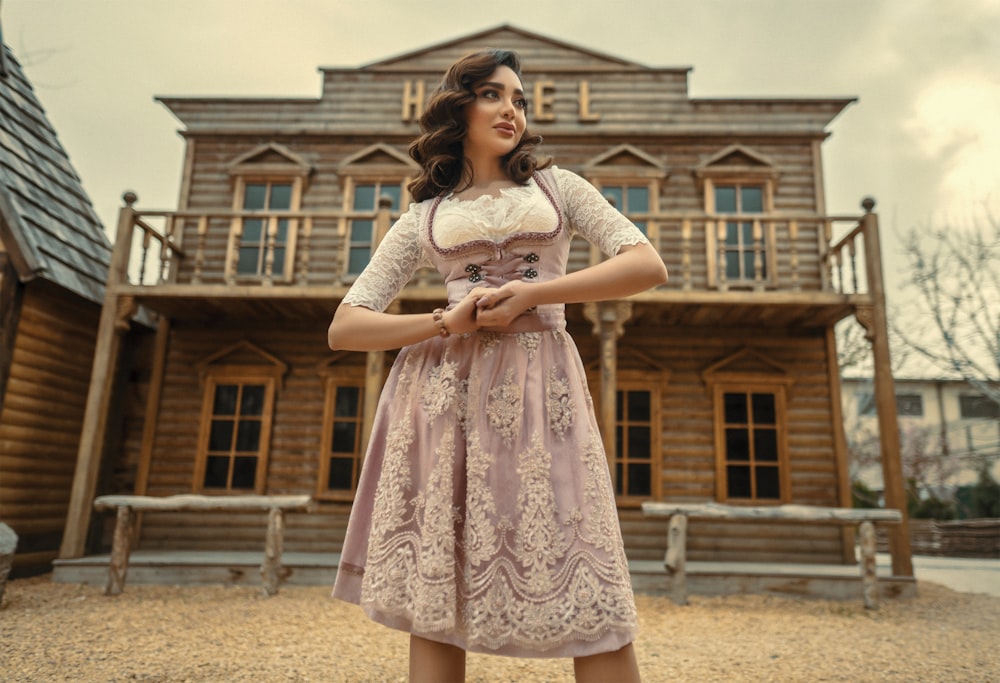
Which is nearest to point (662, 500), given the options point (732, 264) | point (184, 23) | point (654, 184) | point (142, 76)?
point (732, 264)

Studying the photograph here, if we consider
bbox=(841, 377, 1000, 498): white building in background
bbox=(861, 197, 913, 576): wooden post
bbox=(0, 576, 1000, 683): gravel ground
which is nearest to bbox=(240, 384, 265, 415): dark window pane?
bbox=(0, 576, 1000, 683): gravel ground

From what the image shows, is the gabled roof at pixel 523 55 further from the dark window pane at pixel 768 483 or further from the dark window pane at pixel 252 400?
the dark window pane at pixel 768 483

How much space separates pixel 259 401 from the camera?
823 centimetres

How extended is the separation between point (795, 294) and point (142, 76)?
11165mm

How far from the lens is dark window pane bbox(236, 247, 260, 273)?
8602 millimetres

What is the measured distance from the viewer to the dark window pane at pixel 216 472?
799 cm

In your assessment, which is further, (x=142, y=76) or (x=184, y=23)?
(x=142, y=76)

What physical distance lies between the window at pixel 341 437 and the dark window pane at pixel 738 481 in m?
→ 4.70

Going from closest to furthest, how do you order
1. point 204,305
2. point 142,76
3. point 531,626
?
point 531,626, point 204,305, point 142,76

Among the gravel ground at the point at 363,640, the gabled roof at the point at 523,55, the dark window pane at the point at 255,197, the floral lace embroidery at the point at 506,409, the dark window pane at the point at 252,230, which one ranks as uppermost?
the gabled roof at the point at 523,55

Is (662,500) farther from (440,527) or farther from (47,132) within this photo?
(47,132)

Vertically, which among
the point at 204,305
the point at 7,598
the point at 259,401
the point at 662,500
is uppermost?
the point at 204,305

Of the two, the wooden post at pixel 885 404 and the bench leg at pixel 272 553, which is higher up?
the wooden post at pixel 885 404

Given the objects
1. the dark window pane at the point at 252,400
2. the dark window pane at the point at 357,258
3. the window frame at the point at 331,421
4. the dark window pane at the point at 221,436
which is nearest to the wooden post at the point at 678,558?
the window frame at the point at 331,421
